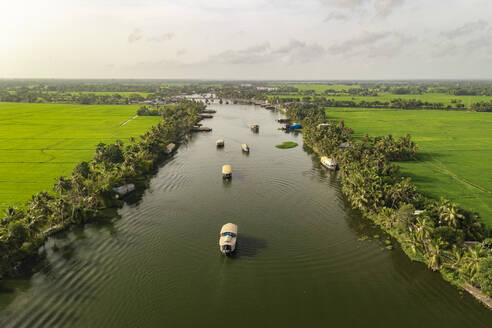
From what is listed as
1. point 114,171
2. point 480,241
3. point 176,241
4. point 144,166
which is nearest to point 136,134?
point 144,166

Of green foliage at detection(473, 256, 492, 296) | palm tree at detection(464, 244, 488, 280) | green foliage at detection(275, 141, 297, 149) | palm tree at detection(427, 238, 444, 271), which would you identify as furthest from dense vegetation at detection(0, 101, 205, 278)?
green foliage at detection(473, 256, 492, 296)

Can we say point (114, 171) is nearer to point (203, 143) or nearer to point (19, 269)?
point (19, 269)

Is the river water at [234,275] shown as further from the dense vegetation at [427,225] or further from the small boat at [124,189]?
the small boat at [124,189]

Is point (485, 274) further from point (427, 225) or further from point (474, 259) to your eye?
point (427, 225)

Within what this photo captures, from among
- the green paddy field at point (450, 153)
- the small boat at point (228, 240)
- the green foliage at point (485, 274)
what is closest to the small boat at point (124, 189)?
the small boat at point (228, 240)

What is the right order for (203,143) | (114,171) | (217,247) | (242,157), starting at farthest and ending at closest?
(203,143)
(242,157)
(114,171)
(217,247)
